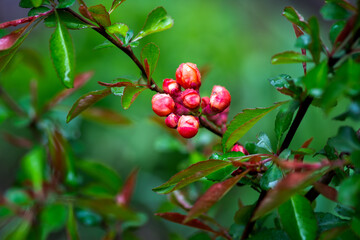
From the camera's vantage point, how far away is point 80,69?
1.73 meters

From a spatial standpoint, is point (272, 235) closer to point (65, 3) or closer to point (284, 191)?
point (284, 191)

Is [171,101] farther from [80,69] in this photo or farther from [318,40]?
[80,69]

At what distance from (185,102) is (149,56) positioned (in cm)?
9

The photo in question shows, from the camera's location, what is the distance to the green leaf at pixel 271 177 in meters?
0.53

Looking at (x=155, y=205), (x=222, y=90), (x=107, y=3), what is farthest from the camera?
(x=107, y=3)

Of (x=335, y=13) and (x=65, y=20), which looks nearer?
(x=335, y=13)

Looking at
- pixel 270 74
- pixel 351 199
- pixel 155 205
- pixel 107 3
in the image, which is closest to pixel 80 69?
pixel 107 3

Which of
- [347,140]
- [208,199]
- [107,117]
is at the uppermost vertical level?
[347,140]

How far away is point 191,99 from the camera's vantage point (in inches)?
23.3

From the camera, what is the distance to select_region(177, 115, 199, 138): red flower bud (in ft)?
1.94

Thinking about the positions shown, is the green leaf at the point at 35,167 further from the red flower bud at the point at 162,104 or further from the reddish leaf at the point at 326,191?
the reddish leaf at the point at 326,191

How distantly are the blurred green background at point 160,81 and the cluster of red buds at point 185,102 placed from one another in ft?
2.62

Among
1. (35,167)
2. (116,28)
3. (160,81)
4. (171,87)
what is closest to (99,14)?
(116,28)

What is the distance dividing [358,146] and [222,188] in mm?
172
